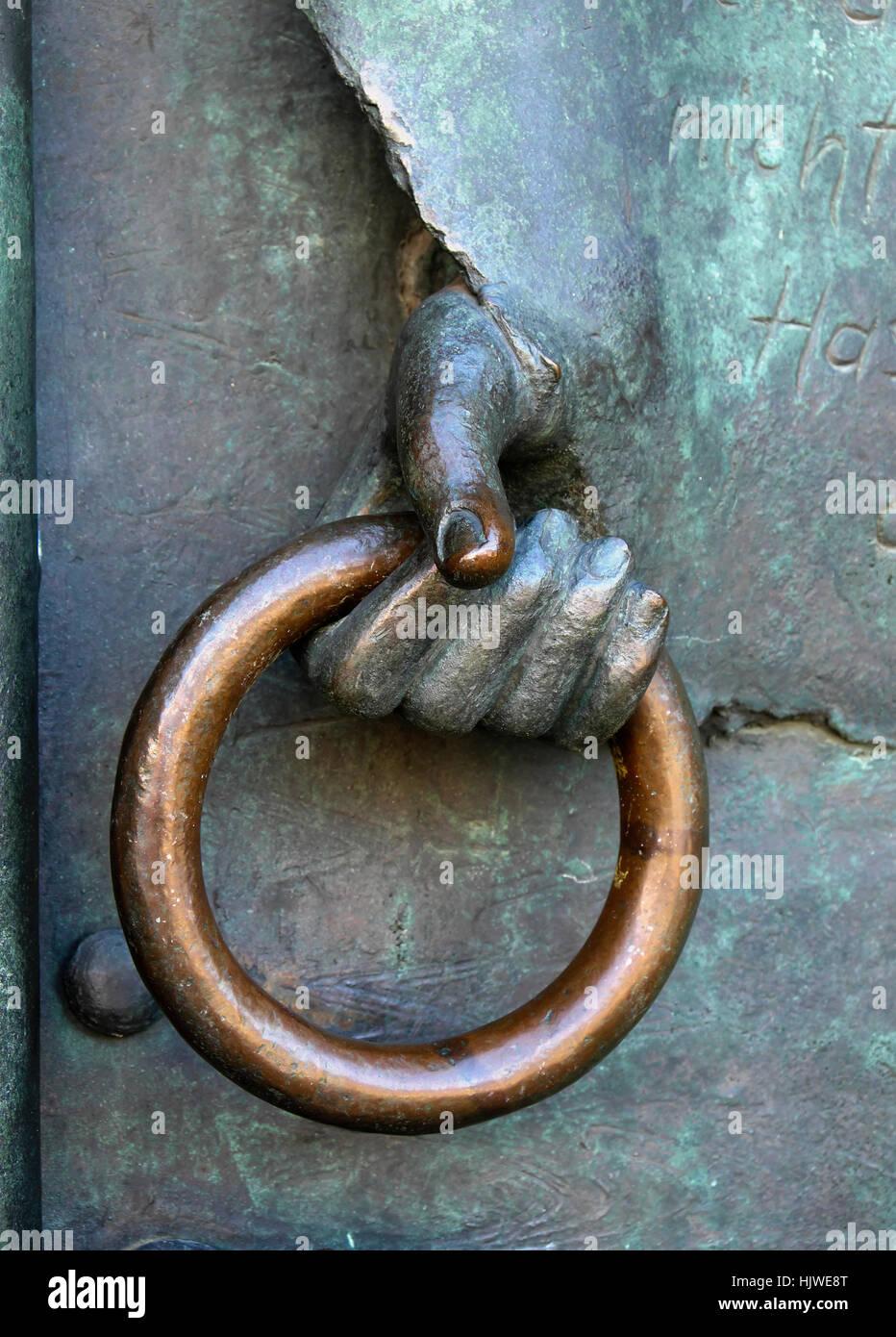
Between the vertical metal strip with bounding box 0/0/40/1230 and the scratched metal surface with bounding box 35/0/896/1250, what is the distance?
6 centimetres

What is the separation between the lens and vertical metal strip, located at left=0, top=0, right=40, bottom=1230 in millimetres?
890

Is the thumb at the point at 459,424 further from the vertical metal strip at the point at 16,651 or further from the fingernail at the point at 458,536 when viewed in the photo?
the vertical metal strip at the point at 16,651

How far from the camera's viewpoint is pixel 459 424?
0.79 meters

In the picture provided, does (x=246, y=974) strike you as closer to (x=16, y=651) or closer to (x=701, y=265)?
(x=16, y=651)

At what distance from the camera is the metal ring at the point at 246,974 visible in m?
0.84

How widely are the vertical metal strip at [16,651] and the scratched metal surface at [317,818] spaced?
63 millimetres

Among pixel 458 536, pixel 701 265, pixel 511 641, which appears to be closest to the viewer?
pixel 458 536

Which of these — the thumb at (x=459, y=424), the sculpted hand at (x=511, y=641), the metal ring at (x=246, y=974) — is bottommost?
the metal ring at (x=246, y=974)

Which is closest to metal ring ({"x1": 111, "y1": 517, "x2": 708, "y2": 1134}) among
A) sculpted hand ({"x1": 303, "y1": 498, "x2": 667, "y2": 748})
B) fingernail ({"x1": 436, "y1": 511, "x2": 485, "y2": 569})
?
sculpted hand ({"x1": 303, "y1": 498, "x2": 667, "y2": 748})

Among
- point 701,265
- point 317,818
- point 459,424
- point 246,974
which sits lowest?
point 246,974

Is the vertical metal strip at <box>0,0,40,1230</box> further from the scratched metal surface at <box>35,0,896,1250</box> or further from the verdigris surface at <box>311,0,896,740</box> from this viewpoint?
the verdigris surface at <box>311,0,896,740</box>

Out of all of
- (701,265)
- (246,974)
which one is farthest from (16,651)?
(701,265)

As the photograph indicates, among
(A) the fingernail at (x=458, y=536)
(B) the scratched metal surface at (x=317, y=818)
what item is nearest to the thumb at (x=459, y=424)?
(A) the fingernail at (x=458, y=536)

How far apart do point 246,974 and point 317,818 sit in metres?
0.19
